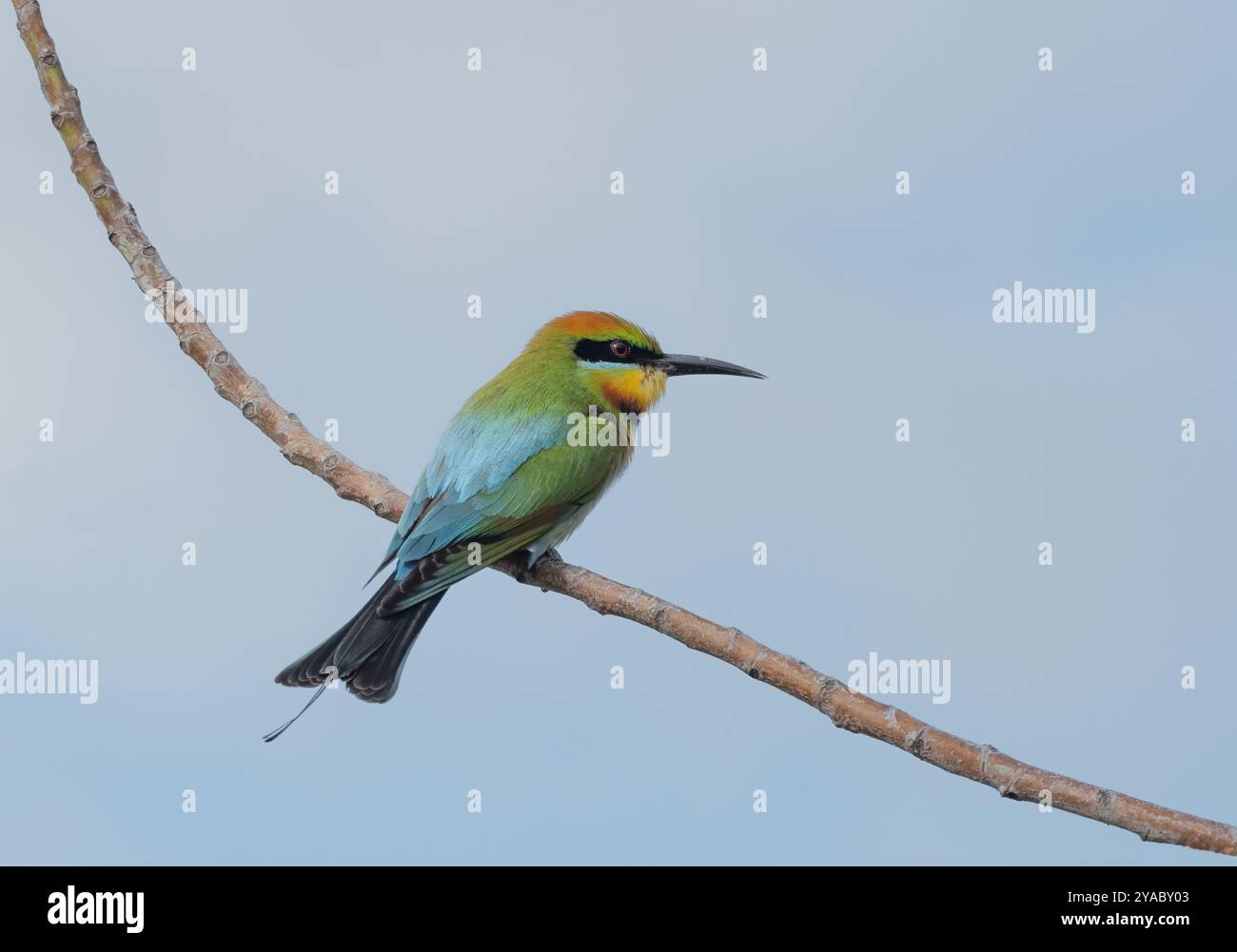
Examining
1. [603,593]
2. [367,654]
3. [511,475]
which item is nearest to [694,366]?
[511,475]

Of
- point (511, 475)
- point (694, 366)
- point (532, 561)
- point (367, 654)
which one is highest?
point (694, 366)

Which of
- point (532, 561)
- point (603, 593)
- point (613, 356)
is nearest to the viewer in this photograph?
point (603, 593)

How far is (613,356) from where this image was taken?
623 cm

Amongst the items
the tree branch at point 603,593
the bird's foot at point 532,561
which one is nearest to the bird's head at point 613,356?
the bird's foot at point 532,561

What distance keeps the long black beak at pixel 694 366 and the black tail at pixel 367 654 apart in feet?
5.76

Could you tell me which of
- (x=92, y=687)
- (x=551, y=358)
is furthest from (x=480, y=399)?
(x=92, y=687)

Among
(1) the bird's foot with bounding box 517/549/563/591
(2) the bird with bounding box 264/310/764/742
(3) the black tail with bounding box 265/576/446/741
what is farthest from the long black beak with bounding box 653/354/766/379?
(3) the black tail with bounding box 265/576/446/741

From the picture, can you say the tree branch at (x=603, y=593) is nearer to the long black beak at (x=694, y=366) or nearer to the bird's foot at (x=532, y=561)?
the bird's foot at (x=532, y=561)

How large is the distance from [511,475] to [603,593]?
0.97m

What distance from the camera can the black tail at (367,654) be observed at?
5016mm

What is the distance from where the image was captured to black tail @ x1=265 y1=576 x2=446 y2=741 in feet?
16.5

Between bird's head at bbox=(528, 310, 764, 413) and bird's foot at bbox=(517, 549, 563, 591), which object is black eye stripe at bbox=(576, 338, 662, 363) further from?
bird's foot at bbox=(517, 549, 563, 591)

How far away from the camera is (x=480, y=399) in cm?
606

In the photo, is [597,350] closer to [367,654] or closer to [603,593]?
[603,593]
